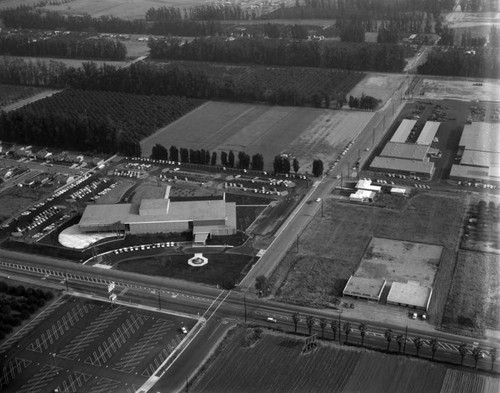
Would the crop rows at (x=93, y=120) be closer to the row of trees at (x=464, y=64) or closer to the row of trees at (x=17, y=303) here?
the row of trees at (x=17, y=303)

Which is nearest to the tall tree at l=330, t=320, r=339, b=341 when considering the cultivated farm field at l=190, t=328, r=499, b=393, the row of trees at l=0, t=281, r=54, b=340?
the cultivated farm field at l=190, t=328, r=499, b=393

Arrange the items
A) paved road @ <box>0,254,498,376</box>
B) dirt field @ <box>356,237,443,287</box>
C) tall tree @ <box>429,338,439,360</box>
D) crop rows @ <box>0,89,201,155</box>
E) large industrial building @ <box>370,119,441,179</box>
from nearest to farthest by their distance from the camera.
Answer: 1. tall tree @ <box>429,338,439,360</box>
2. paved road @ <box>0,254,498,376</box>
3. dirt field @ <box>356,237,443,287</box>
4. large industrial building @ <box>370,119,441,179</box>
5. crop rows @ <box>0,89,201,155</box>

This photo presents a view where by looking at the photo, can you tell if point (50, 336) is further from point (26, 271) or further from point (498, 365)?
point (498, 365)

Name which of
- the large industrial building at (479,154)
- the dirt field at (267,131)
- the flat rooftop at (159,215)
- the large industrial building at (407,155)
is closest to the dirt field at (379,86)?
the dirt field at (267,131)

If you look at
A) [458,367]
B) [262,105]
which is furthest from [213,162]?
[458,367]

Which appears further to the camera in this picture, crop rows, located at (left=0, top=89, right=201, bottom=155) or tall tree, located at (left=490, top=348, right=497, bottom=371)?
crop rows, located at (left=0, top=89, right=201, bottom=155)

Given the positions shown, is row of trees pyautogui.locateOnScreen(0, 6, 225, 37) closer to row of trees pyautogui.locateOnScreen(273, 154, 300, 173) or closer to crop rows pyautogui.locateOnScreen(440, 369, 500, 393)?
row of trees pyautogui.locateOnScreen(273, 154, 300, 173)
